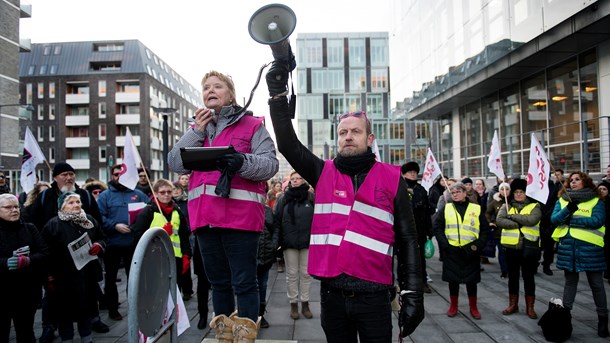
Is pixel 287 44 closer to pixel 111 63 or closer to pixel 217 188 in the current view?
pixel 217 188

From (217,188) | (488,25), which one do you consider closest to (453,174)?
(488,25)

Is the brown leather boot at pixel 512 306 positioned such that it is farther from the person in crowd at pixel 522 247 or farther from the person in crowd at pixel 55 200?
the person in crowd at pixel 55 200

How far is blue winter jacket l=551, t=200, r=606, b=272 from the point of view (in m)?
5.47

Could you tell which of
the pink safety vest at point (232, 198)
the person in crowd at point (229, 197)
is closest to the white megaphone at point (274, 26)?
the person in crowd at point (229, 197)

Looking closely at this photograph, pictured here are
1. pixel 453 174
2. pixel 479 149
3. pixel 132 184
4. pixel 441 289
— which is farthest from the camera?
pixel 453 174

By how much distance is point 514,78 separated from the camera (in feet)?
56.1

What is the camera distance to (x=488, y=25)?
639 inches

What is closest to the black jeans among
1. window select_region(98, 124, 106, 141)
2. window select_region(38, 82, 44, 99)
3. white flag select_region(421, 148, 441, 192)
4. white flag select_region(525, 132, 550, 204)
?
white flag select_region(525, 132, 550, 204)

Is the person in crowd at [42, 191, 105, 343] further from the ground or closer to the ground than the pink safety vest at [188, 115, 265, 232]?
closer to the ground

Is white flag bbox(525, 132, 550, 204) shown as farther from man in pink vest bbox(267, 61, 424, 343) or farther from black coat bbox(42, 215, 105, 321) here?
black coat bbox(42, 215, 105, 321)

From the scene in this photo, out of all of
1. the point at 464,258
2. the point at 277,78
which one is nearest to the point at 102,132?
the point at 464,258

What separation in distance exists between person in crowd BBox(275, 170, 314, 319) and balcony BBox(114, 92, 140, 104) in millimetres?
56016

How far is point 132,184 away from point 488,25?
14.7m

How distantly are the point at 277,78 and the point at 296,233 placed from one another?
4.13m
